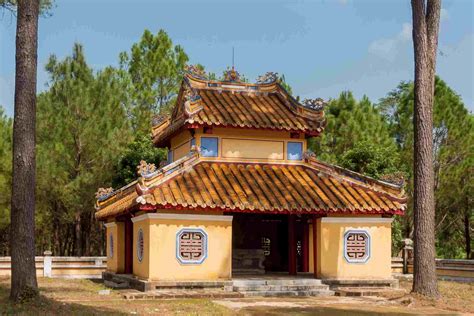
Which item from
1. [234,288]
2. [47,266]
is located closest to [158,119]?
[47,266]

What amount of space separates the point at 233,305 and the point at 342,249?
4.94 metres

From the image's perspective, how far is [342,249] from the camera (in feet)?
60.4

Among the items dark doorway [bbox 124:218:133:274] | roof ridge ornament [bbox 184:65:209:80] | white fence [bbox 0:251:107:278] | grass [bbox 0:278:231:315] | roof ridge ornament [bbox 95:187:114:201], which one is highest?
roof ridge ornament [bbox 184:65:209:80]

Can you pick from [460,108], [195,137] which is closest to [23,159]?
[195,137]

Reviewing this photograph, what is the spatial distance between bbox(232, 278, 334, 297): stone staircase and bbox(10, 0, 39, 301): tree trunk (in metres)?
6.34

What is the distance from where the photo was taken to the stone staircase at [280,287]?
17.1 metres

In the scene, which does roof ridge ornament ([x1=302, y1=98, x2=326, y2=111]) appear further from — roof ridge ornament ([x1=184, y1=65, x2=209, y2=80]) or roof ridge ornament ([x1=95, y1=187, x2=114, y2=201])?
roof ridge ornament ([x1=95, y1=187, x2=114, y2=201])

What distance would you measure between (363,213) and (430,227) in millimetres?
2594

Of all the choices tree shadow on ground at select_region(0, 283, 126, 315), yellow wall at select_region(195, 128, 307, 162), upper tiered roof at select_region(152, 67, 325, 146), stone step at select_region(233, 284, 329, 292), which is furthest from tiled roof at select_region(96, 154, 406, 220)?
tree shadow on ground at select_region(0, 283, 126, 315)

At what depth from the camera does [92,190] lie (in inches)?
1255

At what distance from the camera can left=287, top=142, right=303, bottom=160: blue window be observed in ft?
66.7

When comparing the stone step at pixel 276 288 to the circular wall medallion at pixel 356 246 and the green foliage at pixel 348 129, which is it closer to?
the circular wall medallion at pixel 356 246

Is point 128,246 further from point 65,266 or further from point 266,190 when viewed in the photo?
point 266,190

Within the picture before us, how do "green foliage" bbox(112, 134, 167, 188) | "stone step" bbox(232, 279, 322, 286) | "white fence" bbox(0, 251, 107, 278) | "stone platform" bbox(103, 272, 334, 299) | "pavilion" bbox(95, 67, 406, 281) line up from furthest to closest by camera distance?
"green foliage" bbox(112, 134, 167, 188) < "white fence" bbox(0, 251, 107, 278) < "stone step" bbox(232, 279, 322, 286) < "pavilion" bbox(95, 67, 406, 281) < "stone platform" bbox(103, 272, 334, 299)
